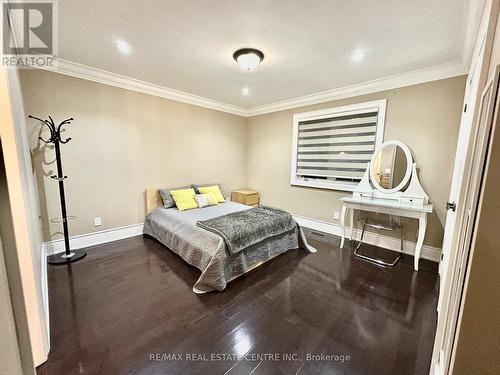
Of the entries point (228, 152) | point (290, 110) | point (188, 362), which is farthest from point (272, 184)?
point (188, 362)

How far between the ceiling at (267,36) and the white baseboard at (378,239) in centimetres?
233

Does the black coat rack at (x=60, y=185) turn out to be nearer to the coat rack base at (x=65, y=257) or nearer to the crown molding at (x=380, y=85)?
the coat rack base at (x=65, y=257)

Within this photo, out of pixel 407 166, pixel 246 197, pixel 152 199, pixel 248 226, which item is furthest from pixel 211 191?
pixel 407 166

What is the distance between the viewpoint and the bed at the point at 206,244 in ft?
7.09

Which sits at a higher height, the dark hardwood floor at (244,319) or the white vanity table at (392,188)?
the white vanity table at (392,188)

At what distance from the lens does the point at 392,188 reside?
3041 mm

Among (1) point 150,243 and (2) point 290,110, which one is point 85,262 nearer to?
(1) point 150,243

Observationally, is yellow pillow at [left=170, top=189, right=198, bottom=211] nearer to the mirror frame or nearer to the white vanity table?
the white vanity table

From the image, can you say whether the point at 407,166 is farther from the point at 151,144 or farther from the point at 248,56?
the point at 151,144

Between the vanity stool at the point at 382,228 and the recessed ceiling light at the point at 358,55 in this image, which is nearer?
the recessed ceiling light at the point at 358,55

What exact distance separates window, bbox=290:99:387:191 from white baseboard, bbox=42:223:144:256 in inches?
121

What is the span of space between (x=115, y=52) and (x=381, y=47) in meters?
2.91

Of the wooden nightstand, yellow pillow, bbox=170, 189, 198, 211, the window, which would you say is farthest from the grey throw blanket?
the wooden nightstand

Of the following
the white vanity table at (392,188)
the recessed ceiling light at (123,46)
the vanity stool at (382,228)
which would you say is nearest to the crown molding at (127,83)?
the recessed ceiling light at (123,46)
